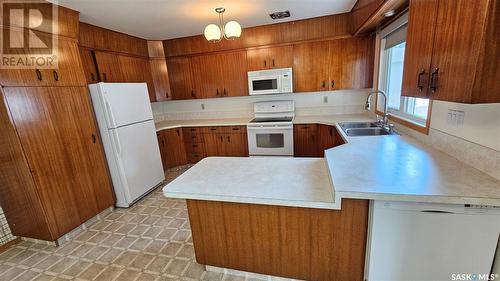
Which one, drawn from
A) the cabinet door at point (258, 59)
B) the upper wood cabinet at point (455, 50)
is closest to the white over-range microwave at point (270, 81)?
the cabinet door at point (258, 59)

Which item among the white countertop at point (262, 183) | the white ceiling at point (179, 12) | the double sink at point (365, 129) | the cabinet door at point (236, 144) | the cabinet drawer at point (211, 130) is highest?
the white ceiling at point (179, 12)

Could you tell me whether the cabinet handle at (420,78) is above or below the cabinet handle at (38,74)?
below

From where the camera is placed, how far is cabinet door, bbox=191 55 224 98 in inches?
150

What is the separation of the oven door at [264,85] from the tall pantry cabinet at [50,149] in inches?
91.7

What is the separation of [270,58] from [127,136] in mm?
2499

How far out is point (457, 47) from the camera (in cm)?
97

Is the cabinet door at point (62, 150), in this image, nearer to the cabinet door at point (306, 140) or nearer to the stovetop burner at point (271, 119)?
the stovetop burner at point (271, 119)

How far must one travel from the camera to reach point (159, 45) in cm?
391

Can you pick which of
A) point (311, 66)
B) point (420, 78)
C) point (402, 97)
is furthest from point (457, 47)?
point (311, 66)

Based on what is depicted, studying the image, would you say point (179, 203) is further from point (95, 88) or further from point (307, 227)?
point (307, 227)

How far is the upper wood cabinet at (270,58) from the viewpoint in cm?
347

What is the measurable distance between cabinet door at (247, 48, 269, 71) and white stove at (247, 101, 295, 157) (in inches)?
26.2

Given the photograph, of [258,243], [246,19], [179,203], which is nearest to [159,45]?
[246,19]

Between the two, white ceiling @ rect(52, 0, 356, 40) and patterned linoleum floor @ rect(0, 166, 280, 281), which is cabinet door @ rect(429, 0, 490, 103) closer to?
patterned linoleum floor @ rect(0, 166, 280, 281)
